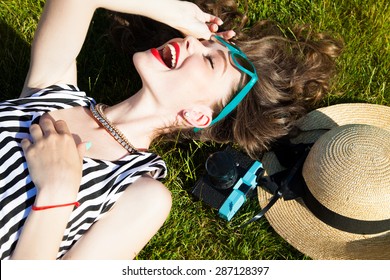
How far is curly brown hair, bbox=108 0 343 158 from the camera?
3.74 m

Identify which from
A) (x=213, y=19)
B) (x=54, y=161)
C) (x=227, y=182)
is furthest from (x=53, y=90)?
(x=227, y=182)

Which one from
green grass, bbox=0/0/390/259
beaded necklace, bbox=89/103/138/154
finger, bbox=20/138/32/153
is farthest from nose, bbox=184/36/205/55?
finger, bbox=20/138/32/153

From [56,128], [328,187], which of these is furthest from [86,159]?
[328,187]

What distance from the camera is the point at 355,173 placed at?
3.23m

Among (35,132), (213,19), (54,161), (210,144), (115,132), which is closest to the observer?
(54,161)

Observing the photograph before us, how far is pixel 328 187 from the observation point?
3.33 m

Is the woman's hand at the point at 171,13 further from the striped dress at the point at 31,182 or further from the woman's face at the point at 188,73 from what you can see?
the striped dress at the point at 31,182

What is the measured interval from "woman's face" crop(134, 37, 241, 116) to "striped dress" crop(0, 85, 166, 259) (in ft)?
1.50

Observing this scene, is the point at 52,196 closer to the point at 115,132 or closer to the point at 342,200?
the point at 115,132

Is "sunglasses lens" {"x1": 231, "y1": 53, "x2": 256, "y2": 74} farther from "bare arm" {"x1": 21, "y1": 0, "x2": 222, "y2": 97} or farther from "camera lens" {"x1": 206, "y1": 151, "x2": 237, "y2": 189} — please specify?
"camera lens" {"x1": 206, "y1": 151, "x2": 237, "y2": 189}

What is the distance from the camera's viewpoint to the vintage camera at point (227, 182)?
12.5 feet

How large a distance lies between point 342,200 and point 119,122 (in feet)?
5.04
